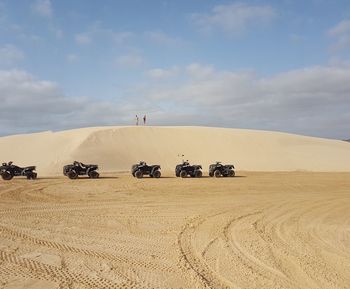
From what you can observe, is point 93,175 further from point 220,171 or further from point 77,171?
point 220,171

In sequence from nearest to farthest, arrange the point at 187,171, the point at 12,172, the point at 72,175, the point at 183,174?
1. the point at 12,172
2. the point at 72,175
3. the point at 183,174
4. the point at 187,171

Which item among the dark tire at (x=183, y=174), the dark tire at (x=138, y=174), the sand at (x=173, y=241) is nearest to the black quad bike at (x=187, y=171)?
the dark tire at (x=183, y=174)

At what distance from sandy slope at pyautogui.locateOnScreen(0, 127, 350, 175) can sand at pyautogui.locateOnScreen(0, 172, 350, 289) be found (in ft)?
63.2

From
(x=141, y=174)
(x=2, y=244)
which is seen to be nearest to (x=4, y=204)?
(x=2, y=244)

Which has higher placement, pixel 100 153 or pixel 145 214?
pixel 100 153

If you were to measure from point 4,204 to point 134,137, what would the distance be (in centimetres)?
2998

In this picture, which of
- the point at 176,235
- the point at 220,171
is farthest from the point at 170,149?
the point at 176,235

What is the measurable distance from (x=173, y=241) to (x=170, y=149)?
3315 centimetres

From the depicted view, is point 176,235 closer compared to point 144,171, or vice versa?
point 176,235

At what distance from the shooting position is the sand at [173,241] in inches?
246

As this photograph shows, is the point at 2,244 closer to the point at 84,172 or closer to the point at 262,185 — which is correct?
the point at 262,185

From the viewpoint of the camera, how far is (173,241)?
28.6 feet

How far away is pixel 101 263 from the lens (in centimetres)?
701

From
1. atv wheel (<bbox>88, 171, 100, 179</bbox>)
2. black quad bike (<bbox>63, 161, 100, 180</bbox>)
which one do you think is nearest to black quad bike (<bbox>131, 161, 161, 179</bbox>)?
atv wheel (<bbox>88, 171, 100, 179</bbox>)
